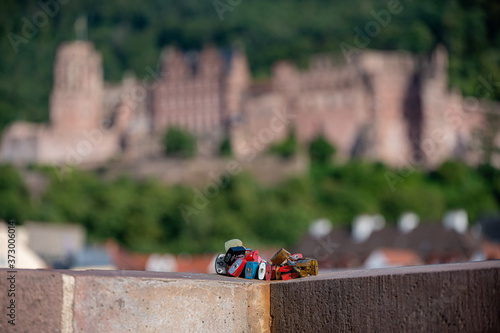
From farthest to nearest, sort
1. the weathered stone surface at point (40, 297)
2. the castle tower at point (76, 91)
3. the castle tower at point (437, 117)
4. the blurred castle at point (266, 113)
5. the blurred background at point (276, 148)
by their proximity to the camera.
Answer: the castle tower at point (76, 91) → the blurred castle at point (266, 113) → the castle tower at point (437, 117) → the blurred background at point (276, 148) → the weathered stone surface at point (40, 297)

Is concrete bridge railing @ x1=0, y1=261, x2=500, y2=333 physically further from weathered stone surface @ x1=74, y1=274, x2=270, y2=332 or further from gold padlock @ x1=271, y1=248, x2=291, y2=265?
gold padlock @ x1=271, y1=248, x2=291, y2=265

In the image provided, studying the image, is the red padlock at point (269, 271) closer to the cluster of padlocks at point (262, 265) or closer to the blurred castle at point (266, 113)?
the cluster of padlocks at point (262, 265)

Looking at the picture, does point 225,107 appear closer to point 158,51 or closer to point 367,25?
point 367,25

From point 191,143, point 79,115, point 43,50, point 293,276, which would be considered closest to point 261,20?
point 43,50

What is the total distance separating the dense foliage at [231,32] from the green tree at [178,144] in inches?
879

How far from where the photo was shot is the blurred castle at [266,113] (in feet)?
244

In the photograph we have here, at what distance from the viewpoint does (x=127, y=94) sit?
89.2 m

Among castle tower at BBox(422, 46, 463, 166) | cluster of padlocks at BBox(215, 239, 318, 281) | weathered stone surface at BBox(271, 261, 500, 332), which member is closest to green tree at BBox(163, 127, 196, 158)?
castle tower at BBox(422, 46, 463, 166)

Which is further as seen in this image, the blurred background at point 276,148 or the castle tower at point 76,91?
the castle tower at point 76,91

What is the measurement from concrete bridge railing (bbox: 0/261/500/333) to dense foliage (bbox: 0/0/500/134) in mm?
82343

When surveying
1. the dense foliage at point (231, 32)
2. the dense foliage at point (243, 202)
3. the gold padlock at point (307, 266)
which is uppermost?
the dense foliage at point (231, 32)

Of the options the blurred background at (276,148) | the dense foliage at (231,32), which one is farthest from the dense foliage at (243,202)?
the dense foliage at (231,32)

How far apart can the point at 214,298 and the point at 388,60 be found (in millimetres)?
76608

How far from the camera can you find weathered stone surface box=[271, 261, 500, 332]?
3559mm
